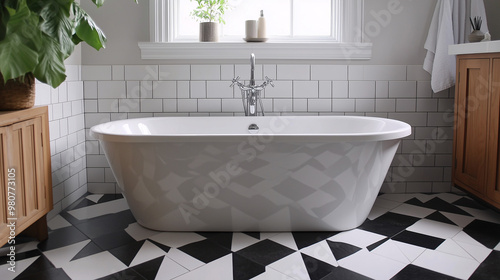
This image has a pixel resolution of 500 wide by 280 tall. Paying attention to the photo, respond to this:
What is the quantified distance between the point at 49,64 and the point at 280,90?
190 centimetres

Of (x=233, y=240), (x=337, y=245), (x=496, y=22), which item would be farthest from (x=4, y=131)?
(x=496, y=22)

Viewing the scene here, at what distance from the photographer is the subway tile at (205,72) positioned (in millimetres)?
3506

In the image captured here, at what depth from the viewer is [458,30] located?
3414mm

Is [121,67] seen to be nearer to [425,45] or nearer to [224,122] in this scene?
[224,122]

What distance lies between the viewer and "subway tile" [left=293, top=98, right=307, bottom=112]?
3.54 metres

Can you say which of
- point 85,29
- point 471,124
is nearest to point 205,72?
point 85,29

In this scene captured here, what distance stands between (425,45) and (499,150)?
1.02 meters

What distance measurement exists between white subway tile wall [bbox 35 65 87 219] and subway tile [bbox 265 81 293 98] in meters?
1.21

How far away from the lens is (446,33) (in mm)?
3342

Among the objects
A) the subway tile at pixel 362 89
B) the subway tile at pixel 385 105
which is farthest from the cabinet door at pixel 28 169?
the subway tile at pixel 385 105

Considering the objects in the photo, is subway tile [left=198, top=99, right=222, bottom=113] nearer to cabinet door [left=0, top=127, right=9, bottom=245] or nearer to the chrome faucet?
the chrome faucet

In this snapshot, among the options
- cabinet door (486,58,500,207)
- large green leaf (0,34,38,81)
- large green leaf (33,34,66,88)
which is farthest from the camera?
cabinet door (486,58,500,207)

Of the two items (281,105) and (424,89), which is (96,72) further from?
(424,89)

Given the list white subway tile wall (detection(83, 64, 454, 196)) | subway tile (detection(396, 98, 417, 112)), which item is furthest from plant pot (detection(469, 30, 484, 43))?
subway tile (detection(396, 98, 417, 112))
